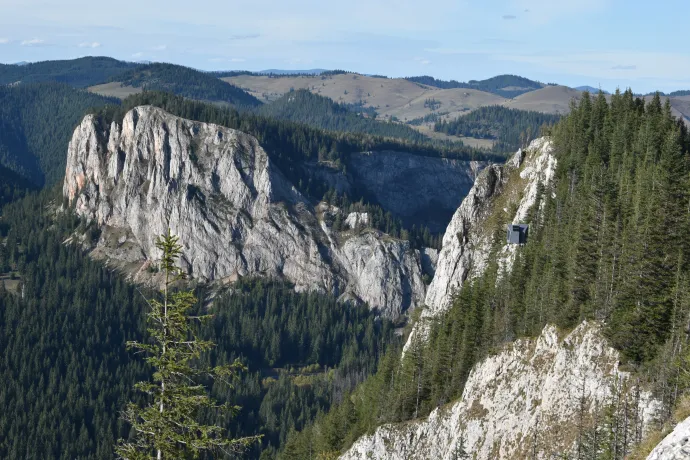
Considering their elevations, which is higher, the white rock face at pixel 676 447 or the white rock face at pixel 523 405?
the white rock face at pixel 676 447

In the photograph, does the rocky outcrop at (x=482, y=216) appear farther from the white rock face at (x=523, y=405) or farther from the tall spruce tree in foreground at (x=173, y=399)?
the tall spruce tree in foreground at (x=173, y=399)

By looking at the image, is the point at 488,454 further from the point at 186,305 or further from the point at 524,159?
the point at 524,159

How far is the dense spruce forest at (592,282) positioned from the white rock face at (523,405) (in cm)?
223

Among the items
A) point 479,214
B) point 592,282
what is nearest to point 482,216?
point 479,214

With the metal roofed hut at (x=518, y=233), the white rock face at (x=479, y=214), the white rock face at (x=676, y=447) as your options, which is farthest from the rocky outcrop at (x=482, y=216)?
the white rock face at (x=676, y=447)

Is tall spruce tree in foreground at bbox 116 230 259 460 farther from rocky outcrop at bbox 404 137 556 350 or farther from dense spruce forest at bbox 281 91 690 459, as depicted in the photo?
rocky outcrop at bbox 404 137 556 350

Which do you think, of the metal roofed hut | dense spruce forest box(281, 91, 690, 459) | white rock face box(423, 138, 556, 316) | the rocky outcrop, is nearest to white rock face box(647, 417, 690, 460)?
dense spruce forest box(281, 91, 690, 459)

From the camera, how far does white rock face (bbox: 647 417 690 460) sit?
91.3 ft

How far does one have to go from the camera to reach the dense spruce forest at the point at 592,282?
68875 mm

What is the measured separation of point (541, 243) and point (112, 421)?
406ft

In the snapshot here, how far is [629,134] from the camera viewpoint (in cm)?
12288

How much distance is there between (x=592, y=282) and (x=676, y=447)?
190ft

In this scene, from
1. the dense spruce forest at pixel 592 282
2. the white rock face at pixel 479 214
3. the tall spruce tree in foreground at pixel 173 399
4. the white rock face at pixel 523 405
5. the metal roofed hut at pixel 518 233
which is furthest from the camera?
the white rock face at pixel 479 214

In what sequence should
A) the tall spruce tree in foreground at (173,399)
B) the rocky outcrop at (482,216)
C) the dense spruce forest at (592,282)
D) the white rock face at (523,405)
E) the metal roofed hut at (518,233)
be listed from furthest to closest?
1. the rocky outcrop at (482,216)
2. the metal roofed hut at (518,233)
3. the white rock face at (523,405)
4. the dense spruce forest at (592,282)
5. the tall spruce tree in foreground at (173,399)
